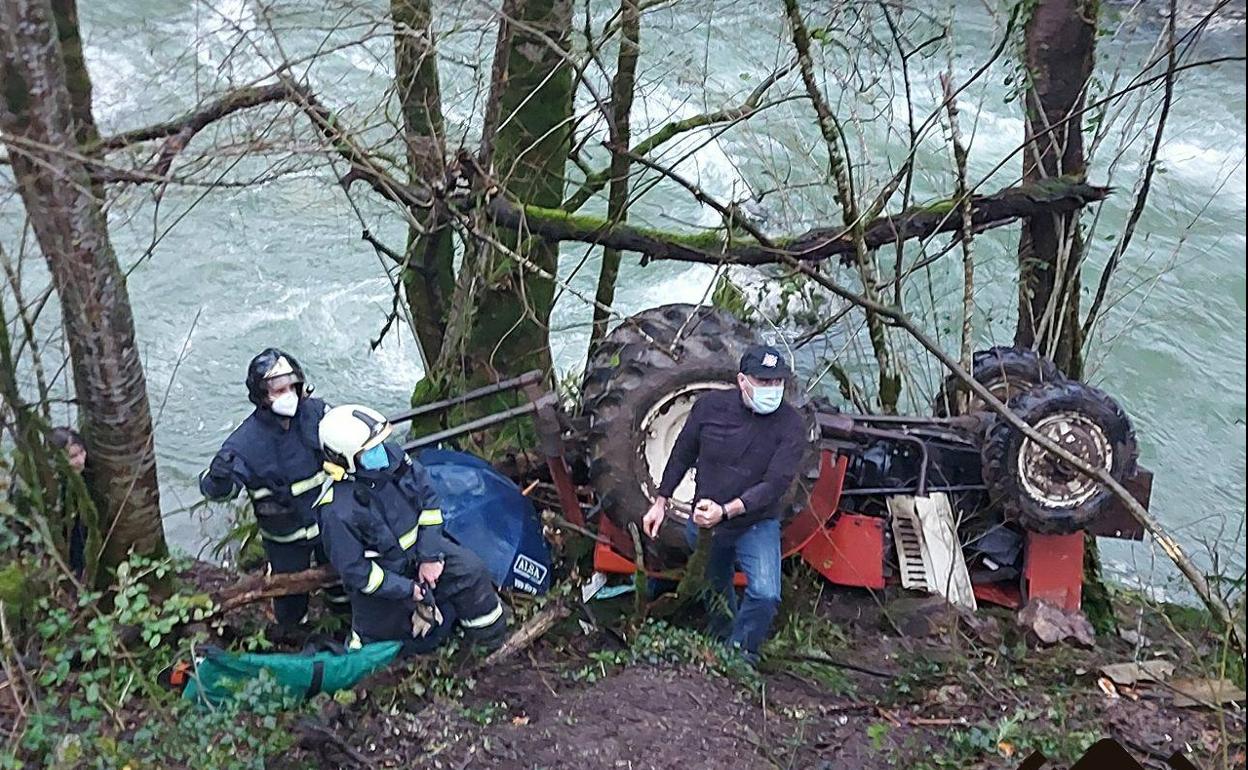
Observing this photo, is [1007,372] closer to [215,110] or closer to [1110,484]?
[1110,484]

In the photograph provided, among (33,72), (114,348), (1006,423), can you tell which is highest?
(33,72)

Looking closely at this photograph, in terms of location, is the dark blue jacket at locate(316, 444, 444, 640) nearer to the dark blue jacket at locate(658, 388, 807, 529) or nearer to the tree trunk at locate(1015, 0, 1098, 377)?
the dark blue jacket at locate(658, 388, 807, 529)

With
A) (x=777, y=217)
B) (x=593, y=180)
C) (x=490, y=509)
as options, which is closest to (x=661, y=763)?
(x=490, y=509)

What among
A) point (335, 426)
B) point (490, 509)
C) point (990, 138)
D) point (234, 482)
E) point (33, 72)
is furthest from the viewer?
point (990, 138)

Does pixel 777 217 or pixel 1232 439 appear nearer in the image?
pixel 777 217

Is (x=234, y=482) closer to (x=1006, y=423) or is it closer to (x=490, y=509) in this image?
(x=490, y=509)

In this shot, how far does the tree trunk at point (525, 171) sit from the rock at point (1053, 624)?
2.80 meters

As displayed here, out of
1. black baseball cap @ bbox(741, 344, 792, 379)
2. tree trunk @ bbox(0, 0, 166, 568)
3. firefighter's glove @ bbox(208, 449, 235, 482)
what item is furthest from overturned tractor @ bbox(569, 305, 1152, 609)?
tree trunk @ bbox(0, 0, 166, 568)

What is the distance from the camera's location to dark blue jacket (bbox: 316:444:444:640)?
471 cm

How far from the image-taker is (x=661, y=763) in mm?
4246

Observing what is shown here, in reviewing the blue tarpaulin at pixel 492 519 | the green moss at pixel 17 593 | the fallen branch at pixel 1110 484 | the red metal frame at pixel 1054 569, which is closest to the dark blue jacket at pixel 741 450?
the fallen branch at pixel 1110 484

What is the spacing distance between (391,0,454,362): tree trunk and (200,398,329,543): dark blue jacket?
1.31 metres

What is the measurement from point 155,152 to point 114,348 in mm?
799

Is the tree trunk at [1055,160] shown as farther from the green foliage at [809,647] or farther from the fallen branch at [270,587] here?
the fallen branch at [270,587]
